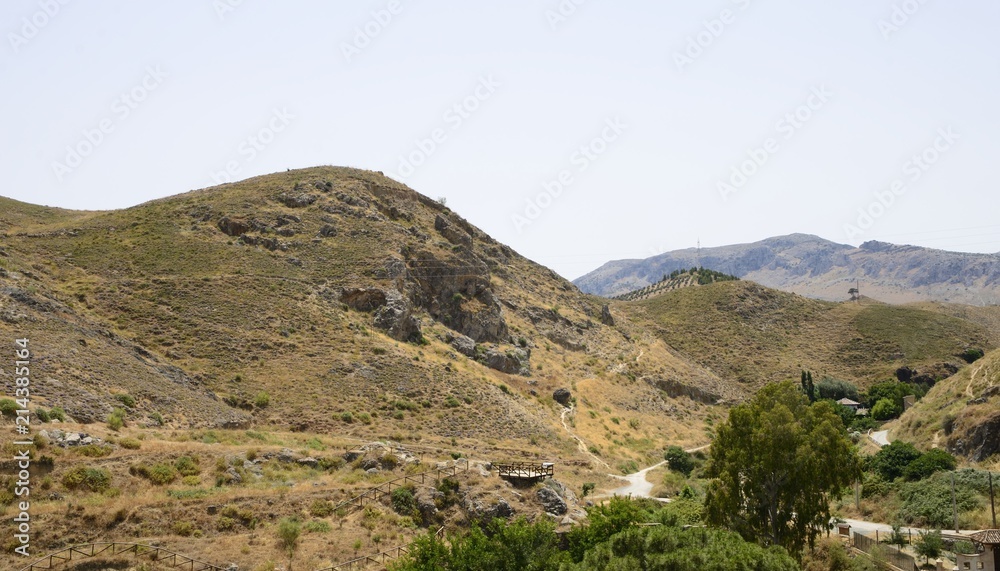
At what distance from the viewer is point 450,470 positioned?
30922mm

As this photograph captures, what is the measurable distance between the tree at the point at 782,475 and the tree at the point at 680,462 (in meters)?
21.9

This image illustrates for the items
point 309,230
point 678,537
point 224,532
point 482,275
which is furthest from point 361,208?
point 678,537

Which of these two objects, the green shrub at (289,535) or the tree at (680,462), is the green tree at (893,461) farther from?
the green shrub at (289,535)

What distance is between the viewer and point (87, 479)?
2523 cm

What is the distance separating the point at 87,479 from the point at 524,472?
16079 millimetres

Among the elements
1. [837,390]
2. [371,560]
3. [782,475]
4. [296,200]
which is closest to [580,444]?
[782,475]

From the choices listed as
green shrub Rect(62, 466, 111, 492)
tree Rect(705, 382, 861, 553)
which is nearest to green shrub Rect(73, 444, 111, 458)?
green shrub Rect(62, 466, 111, 492)

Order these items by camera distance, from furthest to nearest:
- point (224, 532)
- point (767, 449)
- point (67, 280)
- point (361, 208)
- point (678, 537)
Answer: point (361, 208) < point (67, 280) < point (767, 449) < point (224, 532) < point (678, 537)

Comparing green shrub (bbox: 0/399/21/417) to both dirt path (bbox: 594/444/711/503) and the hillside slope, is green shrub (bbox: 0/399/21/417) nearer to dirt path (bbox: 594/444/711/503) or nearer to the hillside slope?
the hillside slope

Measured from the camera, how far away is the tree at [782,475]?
26906mm

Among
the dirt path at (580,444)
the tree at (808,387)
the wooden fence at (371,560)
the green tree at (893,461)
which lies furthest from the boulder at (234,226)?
the tree at (808,387)

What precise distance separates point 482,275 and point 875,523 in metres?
38.1

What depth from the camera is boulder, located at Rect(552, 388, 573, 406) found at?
189 ft

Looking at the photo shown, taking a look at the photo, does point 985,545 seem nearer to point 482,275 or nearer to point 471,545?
point 471,545
